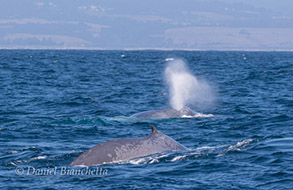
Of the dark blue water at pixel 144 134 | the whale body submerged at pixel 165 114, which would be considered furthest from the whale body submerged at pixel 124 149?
the whale body submerged at pixel 165 114

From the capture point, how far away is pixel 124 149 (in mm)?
14523

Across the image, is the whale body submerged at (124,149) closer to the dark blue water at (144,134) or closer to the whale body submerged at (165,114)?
the dark blue water at (144,134)

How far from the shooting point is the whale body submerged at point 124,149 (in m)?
14.0

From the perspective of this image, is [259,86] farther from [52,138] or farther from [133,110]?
[52,138]

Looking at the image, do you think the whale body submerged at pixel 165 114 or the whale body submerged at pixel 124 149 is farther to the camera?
the whale body submerged at pixel 165 114

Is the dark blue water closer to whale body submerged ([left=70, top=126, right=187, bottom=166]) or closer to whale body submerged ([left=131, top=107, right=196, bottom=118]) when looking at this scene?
whale body submerged ([left=70, top=126, right=187, bottom=166])

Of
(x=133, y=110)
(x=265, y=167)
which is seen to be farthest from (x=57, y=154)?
(x=133, y=110)

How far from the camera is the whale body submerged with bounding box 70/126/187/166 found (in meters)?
14.0

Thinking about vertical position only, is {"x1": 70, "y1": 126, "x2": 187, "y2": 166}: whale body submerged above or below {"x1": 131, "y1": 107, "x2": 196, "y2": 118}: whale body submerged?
above

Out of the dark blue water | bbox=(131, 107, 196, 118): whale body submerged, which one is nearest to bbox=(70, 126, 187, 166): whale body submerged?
the dark blue water

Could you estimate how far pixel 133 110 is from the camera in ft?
93.9

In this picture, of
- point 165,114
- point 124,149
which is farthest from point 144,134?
point 124,149

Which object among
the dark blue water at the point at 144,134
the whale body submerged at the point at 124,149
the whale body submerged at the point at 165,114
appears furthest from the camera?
the whale body submerged at the point at 165,114

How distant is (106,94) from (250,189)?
82.5 feet
